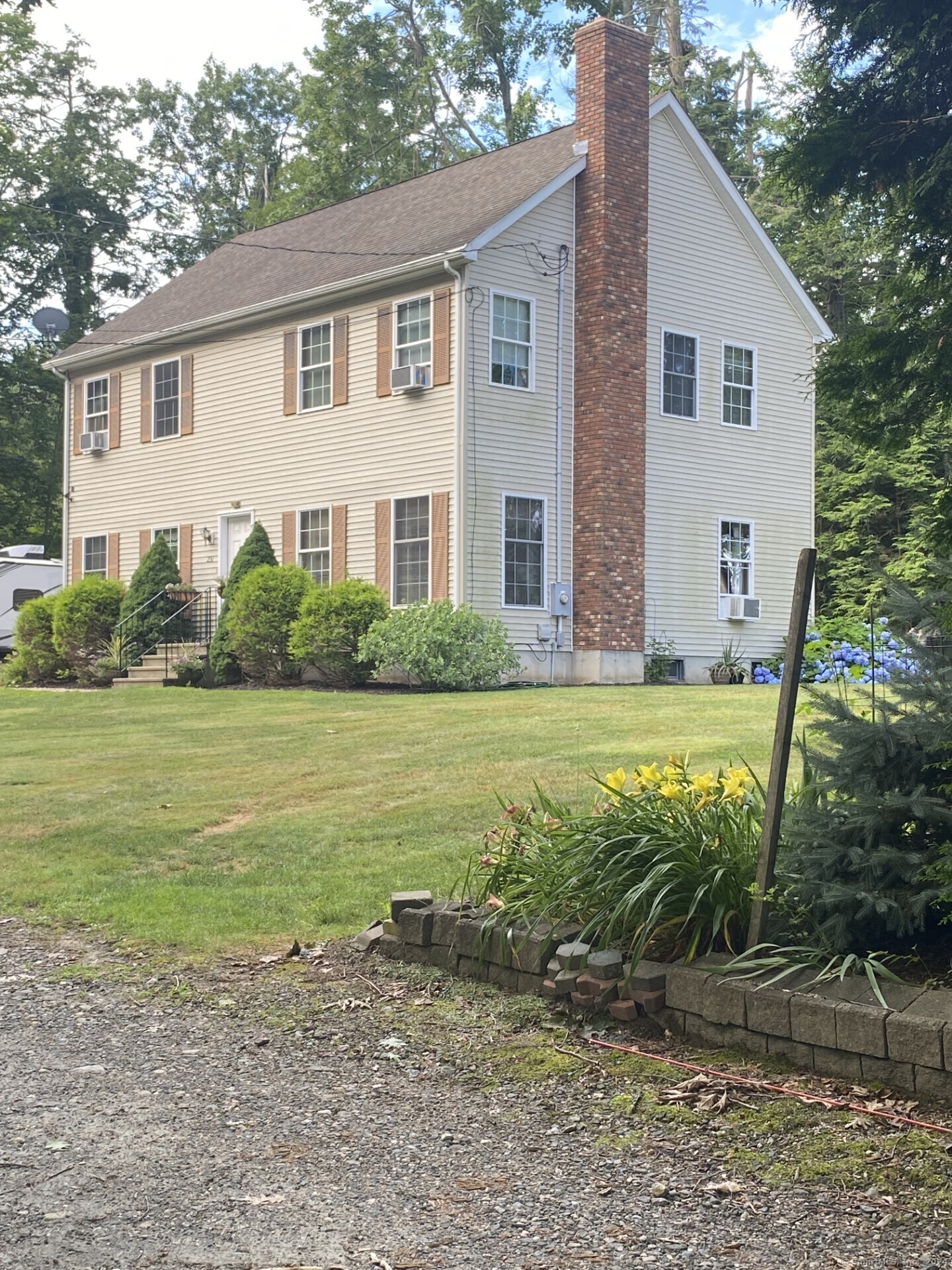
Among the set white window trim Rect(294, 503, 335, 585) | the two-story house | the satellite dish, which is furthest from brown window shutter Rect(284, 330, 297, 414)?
the satellite dish

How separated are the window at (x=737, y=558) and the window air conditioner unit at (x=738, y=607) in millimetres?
150

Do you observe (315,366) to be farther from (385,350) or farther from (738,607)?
(738,607)

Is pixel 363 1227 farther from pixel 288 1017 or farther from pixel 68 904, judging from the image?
pixel 68 904

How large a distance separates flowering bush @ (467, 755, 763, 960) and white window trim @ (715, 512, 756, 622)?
16620 mm

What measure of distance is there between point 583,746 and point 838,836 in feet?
20.0

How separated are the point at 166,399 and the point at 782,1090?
2209cm

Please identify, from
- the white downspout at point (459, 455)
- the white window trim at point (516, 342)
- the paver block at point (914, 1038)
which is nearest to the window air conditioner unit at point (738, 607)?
the white window trim at point (516, 342)

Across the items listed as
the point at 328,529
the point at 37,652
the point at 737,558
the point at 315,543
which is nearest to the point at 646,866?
the point at 328,529

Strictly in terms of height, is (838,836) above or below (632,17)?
below

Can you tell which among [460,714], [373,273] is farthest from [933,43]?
[373,273]

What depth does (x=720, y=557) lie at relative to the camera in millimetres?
21922

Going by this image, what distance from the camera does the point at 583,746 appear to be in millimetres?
10375

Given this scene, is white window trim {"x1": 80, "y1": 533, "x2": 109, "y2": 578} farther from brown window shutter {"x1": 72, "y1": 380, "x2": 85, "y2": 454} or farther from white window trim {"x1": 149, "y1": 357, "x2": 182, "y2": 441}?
white window trim {"x1": 149, "y1": 357, "x2": 182, "y2": 441}

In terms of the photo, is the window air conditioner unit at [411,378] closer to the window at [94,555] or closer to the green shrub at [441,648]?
the green shrub at [441,648]
